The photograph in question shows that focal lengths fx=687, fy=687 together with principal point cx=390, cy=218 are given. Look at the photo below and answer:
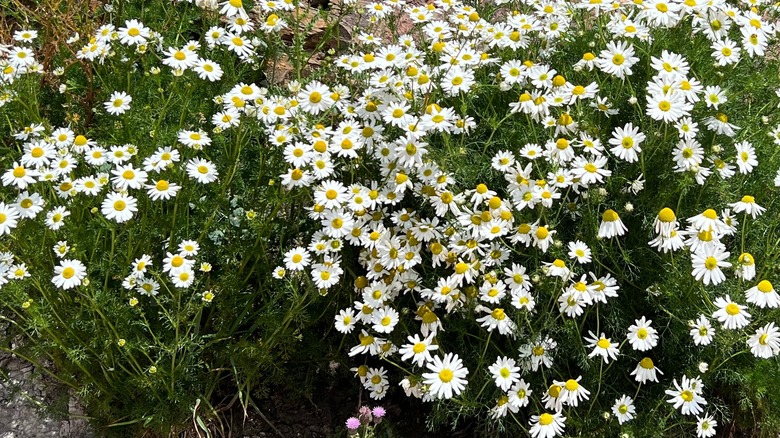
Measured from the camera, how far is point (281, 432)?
2809 millimetres

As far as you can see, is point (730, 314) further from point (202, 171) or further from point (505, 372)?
point (202, 171)

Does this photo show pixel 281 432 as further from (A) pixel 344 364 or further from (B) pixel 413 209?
(B) pixel 413 209

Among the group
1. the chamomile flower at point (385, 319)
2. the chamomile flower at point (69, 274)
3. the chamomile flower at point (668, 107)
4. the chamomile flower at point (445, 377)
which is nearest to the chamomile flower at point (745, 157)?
the chamomile flower at point (668, 107)

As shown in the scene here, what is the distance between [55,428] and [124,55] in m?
1.63

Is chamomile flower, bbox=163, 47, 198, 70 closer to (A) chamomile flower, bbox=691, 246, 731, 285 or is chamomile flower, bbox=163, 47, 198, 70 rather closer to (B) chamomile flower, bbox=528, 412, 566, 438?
(B) chamomile flower, bbox=528, 412, 566, 438

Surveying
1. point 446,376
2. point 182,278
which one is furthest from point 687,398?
point 182,278

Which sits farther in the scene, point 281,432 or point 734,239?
point 281,432

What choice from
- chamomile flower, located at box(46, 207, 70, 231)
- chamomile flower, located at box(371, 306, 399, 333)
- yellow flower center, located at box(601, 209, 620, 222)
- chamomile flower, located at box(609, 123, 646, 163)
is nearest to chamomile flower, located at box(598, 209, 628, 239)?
yellow flower center, located at box(601, 209, 620, 222)

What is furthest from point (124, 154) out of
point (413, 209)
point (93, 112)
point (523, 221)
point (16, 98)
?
point (523, 221)

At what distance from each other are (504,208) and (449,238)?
239 mm

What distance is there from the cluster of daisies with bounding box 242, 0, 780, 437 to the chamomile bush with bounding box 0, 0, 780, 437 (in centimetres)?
1

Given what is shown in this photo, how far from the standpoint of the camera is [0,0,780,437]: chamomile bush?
2.31 meters

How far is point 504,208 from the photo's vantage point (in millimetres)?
2346

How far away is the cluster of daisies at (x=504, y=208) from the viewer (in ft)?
7.36
